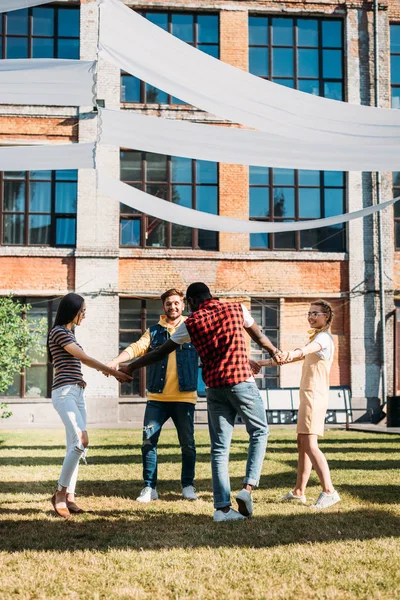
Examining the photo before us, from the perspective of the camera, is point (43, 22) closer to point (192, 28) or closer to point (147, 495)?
point (192, 28)

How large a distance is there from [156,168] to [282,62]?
217 inches

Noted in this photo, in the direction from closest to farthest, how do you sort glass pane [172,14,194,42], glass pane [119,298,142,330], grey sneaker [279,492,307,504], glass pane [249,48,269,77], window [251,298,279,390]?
1. grey sneaker [279,492,307,504]
2. glass pane [119,298,142,330]
3. window [251,298,279,390]
4. glass pane [172,14,194,42]
5. glass pane [249,48,269,77]

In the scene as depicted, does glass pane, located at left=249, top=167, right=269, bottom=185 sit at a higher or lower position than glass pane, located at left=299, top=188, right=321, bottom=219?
higher

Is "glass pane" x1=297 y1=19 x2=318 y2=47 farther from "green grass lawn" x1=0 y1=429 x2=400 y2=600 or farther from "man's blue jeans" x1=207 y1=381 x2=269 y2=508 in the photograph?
"man's blue jeans" x1=207 y1=381 x2=269 y2=508

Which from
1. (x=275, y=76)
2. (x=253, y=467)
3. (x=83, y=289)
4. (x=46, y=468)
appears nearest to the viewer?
(x=253, y=467)

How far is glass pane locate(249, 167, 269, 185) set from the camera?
76.9 ft

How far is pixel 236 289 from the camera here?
22844 mm

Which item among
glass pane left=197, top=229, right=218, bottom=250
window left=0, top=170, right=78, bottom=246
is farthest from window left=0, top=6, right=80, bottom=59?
glass pane left=197, top=229, right=218, bottom=250

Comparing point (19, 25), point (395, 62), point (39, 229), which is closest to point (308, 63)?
point (395, 62)

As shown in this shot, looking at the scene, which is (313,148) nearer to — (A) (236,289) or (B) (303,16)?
(A) (236,289)

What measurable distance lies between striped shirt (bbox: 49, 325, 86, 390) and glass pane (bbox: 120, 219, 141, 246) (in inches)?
651

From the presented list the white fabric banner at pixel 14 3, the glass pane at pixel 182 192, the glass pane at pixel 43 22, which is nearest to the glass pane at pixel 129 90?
the glass pane at pixel 43 22

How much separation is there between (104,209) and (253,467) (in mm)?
17337

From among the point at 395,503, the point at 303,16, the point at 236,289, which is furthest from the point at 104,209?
the point at 395,503
